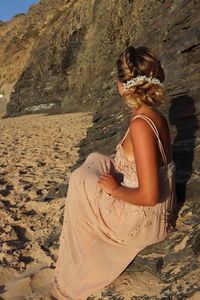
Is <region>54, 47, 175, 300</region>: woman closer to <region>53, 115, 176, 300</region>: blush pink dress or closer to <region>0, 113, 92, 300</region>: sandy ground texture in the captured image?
<region>53, 115, 176, 300</region>: blush pink dress

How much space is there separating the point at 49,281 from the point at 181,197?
1385 millimetres

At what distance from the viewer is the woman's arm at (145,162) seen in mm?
1907

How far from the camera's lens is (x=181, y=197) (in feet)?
9.14

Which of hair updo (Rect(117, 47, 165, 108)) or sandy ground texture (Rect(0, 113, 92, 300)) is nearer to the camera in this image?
hair updo (Rect(117, 47, 165, 108))

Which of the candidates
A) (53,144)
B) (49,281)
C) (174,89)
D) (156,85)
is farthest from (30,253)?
(53,144)

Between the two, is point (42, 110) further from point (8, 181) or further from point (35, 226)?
point (35, 226)

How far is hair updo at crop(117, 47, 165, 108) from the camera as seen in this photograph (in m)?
2.09

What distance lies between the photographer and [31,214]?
414 cm

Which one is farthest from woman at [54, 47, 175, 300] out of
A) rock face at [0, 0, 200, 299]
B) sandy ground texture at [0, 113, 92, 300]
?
sandy ground texture at [0, 113, 92, 300]

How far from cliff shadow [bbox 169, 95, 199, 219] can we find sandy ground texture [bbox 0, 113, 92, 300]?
4.69 ft

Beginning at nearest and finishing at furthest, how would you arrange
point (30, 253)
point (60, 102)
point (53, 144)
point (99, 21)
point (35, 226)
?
1. point (30, 253)
2. point (35, 226)
3. point (53, 144)
4. point (99, 21)
5. point (60, 102)

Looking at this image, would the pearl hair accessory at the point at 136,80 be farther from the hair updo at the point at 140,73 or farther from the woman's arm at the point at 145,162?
the woman's arm at the point at 145,162

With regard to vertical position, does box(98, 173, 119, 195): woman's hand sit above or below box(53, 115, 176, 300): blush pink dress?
above

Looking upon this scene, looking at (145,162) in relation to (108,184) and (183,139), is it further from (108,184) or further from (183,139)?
(183,139)
